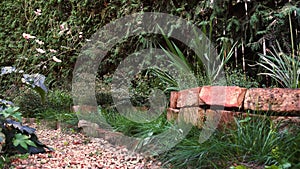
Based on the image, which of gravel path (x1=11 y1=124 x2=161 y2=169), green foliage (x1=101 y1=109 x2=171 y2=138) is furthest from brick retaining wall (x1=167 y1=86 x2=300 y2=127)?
gravel path (x1=11 y1=124 x2=161 y2=169)

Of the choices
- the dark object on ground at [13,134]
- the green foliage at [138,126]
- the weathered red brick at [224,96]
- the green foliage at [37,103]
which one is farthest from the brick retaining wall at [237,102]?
the green foliage at [37,103]

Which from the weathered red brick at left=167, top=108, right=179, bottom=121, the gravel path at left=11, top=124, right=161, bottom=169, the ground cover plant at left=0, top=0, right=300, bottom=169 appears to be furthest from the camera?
the weathered red brick at left=167, top=108, right=179, bottom=121

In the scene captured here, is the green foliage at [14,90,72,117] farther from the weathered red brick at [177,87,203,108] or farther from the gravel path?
the weathered red brick at [177,87,203,108]

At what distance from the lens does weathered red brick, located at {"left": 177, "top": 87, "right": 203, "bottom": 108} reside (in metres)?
2.45

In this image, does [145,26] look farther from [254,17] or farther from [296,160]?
[296,160]

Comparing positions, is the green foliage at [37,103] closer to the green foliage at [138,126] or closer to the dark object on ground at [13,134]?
the green foliage at [138,126]

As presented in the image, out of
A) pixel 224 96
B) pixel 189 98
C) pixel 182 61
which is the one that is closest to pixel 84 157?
pixel 189 98

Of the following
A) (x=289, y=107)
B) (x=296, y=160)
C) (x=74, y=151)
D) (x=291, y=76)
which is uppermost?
(x=291, y=76)

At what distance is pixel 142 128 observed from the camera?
8.46 feet

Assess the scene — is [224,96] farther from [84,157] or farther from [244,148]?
[84,157]

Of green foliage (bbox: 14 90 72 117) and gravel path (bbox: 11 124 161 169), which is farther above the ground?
green foliage (bbox: 14 90 72 117)

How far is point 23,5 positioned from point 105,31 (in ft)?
6.39

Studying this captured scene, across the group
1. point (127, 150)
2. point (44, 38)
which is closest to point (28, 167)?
point (127, 150)

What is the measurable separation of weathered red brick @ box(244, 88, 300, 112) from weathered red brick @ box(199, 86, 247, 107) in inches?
1.9
